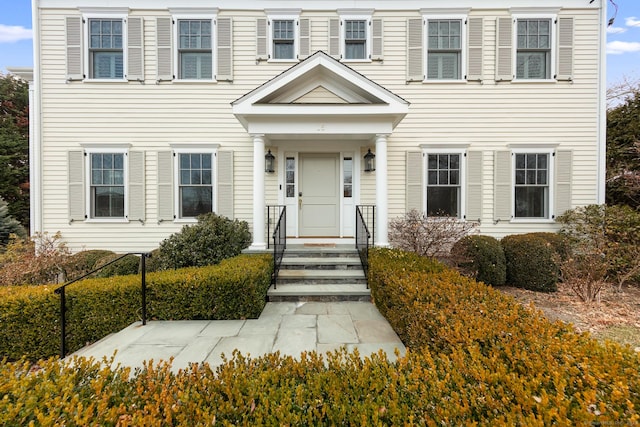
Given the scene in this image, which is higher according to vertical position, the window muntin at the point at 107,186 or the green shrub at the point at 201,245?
the window muntin at the point at 107,186

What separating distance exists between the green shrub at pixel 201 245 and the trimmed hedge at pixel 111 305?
47.4 inches

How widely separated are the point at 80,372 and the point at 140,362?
1.37 m

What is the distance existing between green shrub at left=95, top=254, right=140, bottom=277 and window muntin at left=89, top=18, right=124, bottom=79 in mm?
4696

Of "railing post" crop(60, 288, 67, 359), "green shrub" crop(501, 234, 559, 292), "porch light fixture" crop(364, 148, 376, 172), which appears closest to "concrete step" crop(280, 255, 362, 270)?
"porch light fixture" crop(364, 148, 376, 172)

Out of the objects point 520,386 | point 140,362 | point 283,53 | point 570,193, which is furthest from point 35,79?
point 570,193

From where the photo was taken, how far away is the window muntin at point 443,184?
23.7ft

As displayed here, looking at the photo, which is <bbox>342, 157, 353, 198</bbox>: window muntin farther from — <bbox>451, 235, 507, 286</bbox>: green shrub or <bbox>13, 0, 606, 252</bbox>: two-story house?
<bbox>451, 235, 507, 286</bbox>: green shrub

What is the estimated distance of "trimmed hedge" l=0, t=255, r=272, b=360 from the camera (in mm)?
3695

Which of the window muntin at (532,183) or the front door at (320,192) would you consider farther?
the front door at (320,192)

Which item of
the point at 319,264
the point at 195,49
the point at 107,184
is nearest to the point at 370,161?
the point at 319,264

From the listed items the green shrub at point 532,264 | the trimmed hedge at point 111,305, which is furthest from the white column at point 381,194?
the trimmed hedge at point 111,305

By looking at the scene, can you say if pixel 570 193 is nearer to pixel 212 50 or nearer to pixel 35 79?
pixel 212 50

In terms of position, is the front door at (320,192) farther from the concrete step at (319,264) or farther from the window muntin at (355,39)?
the window muntin at (355,39)

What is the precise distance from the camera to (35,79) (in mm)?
6887
